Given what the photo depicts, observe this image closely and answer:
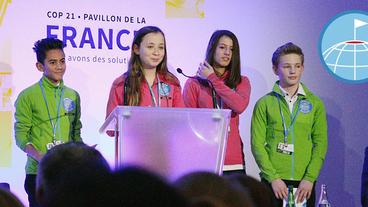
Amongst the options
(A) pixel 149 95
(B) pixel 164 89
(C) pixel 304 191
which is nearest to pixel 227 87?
(B) pixel 164 89

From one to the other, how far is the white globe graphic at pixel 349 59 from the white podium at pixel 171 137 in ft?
9.77

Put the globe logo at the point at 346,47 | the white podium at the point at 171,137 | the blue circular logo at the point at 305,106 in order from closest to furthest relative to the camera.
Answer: the white podium at the point at 171,137, the blue circular logo at the point at 305,106, the globe logo at the point at 346,47

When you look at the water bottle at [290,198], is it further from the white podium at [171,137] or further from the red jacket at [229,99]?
the white podium at [171,137]

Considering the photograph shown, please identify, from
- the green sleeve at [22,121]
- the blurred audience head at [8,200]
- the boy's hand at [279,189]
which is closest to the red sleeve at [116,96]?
the green sleeve at [22,121]

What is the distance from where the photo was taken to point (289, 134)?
4430mm

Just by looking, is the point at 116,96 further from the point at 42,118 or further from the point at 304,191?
the point at 304,191

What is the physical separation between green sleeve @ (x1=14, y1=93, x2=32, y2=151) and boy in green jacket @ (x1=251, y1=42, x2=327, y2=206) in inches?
60.8

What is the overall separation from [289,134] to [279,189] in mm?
414

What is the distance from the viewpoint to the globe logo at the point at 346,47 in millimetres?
5461

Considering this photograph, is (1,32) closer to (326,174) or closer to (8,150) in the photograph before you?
(8,150)

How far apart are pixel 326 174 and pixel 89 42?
7.67 ft

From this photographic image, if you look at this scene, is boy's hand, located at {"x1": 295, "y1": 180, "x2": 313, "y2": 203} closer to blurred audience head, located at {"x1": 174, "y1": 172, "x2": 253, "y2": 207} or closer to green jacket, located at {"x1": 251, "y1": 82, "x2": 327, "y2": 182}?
green jacket, located at {"x1": 251, "y1": 82, "x2": 327, "y2": 182}

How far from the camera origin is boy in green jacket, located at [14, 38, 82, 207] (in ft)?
13.5

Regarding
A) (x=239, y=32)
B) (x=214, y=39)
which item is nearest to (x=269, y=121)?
(x=214, y=39)
